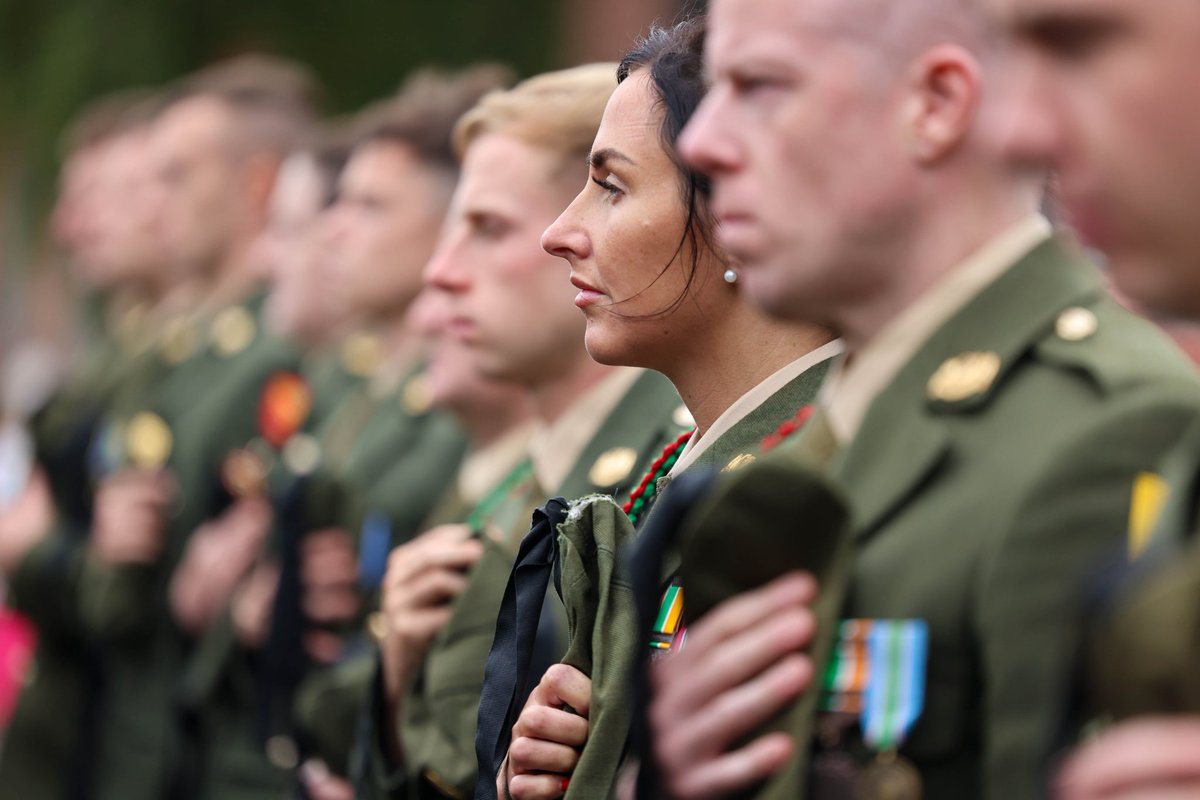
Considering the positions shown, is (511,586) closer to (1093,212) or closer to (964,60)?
(964,60)

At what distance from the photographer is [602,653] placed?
2.41 m

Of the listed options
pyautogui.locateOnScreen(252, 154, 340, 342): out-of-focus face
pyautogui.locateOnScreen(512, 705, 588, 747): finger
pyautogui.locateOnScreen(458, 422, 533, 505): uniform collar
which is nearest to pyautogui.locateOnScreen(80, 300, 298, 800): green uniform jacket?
pyautogui.locateOnScreen(252, 154, 340, 342): out-of-focus face

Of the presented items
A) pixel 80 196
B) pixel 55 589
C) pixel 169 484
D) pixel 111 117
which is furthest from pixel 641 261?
pixel 111 117

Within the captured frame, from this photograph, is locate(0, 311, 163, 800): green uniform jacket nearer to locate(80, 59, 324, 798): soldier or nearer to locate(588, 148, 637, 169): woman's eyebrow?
locate(80, 59, 324, 798): soldier

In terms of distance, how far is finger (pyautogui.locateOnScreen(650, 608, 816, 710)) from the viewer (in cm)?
182

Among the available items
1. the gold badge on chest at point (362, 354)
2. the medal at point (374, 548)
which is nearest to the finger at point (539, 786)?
the medal at point (374, 548)

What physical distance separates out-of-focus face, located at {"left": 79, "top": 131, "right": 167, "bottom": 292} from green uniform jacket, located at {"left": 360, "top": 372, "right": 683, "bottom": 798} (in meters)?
4.19

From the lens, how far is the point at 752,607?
185 centimetres

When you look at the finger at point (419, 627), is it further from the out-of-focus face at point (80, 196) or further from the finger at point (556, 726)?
the out-of-focus face at point (80, 196)

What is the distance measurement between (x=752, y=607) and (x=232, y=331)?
466 centimetres

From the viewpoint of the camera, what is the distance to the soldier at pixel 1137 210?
1.44m

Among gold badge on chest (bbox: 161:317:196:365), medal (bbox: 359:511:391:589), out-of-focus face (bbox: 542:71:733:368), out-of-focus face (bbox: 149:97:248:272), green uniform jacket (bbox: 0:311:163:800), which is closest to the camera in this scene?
out-of-focus face (bbox: 542:71:733:368)

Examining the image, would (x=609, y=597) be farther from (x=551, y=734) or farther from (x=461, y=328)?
(x=461, y=328)

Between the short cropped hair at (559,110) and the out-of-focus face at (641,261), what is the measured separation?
2.61 feet
